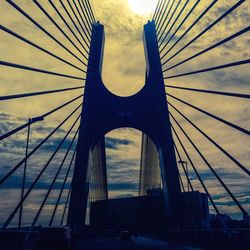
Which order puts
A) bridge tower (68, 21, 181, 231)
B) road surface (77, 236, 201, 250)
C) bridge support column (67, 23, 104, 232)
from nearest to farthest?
1. road surface (77, 236, 201, 250)
2. bridge support column (67, 23, 104, 232)
3. bridge tower (68, 21, 181, 231)

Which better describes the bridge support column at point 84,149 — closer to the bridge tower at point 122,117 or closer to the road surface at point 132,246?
the bridge tower at point 122,117

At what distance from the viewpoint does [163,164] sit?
104ft

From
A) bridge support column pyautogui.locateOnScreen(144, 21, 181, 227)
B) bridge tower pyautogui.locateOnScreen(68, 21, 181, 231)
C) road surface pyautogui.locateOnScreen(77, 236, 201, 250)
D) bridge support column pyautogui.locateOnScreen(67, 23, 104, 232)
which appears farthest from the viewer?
bridge tower pyautogui.locateOnScreen(68, 21, 181, 231)

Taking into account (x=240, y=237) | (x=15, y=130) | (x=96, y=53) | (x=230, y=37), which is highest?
(x=96, y=53)

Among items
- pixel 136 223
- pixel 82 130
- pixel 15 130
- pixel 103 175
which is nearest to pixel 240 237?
pixel 15 130

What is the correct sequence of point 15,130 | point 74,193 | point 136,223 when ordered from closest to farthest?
point 15,130 < point 74,193 < point 136,223

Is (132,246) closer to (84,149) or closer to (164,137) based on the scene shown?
(84,149)

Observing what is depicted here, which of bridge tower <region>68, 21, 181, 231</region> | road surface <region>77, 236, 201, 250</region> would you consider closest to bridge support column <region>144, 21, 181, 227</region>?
bridge tower <region>68, 21, 181, 231</region>

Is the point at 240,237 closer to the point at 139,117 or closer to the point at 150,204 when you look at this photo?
the point at 139,117

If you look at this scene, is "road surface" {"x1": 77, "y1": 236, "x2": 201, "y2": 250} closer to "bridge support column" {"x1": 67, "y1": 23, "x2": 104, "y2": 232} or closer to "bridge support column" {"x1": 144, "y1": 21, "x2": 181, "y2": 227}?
"bridge support column" {"x1": 67, "y1": 23, "x2": 104, "y2": 232}

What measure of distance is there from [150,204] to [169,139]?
207 feet

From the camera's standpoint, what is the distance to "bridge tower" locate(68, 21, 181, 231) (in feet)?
99.5

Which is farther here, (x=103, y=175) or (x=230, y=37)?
(x=103, y=175)

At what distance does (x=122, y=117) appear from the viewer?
37.4 meters
